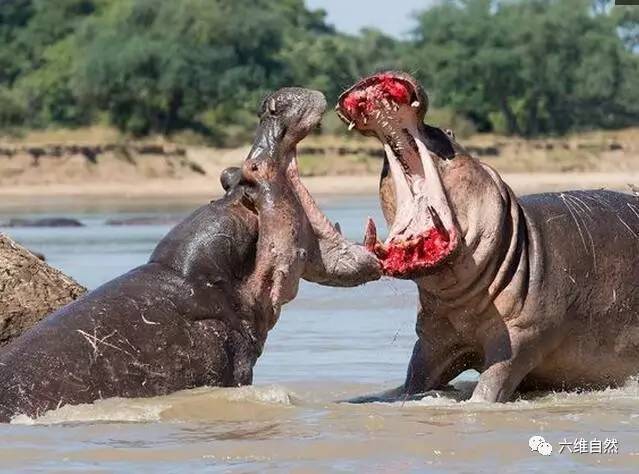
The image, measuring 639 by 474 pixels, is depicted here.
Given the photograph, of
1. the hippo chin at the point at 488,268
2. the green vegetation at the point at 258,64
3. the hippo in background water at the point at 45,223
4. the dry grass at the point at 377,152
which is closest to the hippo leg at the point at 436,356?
the hippo chin at the point at 488,268

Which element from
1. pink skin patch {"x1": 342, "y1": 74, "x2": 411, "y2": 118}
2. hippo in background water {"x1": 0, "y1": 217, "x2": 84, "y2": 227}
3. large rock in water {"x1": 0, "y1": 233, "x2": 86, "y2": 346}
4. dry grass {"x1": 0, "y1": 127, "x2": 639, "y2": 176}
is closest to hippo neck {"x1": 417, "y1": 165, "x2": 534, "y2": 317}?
pink skin patch {"x1": 342, "y1": 74, "x2": 411, "y2": 118}

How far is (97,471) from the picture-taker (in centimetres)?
523

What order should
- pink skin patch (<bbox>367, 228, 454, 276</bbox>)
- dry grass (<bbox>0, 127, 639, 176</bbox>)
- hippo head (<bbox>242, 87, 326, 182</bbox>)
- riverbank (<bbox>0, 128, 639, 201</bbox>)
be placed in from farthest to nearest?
dry grass (<bbox>0, 127, 639, 176</bbox>)
riverbank (<bbox>0, 128, 639, 201</bbox>)
hippo head (<bbox>242, 87, 326, 182</bbox>)
pink skin patch (<bbox>367, 228, 454, 276</bbox>)

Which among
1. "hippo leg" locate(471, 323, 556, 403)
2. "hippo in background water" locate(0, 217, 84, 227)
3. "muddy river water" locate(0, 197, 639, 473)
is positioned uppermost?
"hippo leg" locate(471, 323, 556, 403)

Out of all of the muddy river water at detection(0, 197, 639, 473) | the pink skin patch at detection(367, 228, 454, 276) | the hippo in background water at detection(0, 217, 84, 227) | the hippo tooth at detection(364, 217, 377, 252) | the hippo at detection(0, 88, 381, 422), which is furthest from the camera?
the hippo in background water at detection(0, 217, 84, 227)

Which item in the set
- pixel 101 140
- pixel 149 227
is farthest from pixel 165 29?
pixel 149 227

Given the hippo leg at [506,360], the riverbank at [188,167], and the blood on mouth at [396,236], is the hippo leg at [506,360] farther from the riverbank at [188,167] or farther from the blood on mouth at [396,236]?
the riverbank at [188,167]

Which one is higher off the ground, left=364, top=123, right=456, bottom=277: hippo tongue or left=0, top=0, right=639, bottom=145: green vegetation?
left=364, top=123, right=456, bottom=277: hippo tongue

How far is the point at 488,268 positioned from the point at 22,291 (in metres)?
2.05

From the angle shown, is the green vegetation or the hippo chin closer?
the hippo chin

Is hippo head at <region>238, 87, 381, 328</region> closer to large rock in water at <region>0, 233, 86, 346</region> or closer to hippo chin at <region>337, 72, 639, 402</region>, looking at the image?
hippo chin at <region>337, 72, 639, 402</region>

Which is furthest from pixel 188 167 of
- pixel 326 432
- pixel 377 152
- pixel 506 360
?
pixel 326 432

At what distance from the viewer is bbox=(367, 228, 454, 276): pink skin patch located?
6113 millimetres

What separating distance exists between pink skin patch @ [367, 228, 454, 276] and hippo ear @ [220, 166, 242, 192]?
0.62 meters
